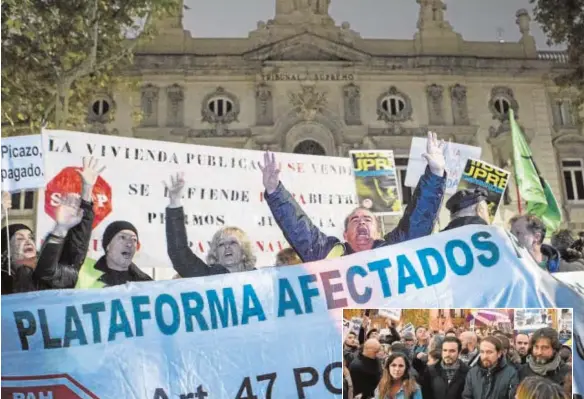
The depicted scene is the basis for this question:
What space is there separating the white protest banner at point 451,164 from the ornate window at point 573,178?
530 inches

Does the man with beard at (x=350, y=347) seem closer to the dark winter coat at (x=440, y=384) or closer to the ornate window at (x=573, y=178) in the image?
the dark winter coat at (x=440, y=384)

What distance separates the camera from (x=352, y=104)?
763 inches

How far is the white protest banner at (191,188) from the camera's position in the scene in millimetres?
6020

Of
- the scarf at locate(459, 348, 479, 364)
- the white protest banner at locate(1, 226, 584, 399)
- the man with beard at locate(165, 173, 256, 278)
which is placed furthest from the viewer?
the man with beard at locate(165, 173, 256, 278)

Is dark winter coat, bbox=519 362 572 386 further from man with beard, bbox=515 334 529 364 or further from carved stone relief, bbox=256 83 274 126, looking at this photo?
carved stone relief, bbox=256 83 274 126

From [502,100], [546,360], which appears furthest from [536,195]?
[502,100]

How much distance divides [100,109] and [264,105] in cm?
493

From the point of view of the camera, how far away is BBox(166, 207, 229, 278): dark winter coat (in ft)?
17.3

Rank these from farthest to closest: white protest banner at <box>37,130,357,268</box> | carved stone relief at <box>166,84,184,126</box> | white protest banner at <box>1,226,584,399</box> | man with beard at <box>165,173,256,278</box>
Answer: carved stone relief at <box>166,84,184,126</box>, white protest banner at <box>37,130,357,268</box>, man with beard at <box>165,173,256,278</box>, white protest banner at <box>1,226,584,399</box>

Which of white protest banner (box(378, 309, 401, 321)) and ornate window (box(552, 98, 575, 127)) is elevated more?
ornate window (box(552, 98, 575, 127))

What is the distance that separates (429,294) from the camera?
397 cm

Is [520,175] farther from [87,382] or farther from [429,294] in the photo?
[87,382]

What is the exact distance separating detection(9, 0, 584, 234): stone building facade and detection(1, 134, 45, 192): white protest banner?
13.1 metres

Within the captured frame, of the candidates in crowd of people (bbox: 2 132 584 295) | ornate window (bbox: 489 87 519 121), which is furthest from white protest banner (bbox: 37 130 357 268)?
ornate window (bbox: 489 87 519 121)
